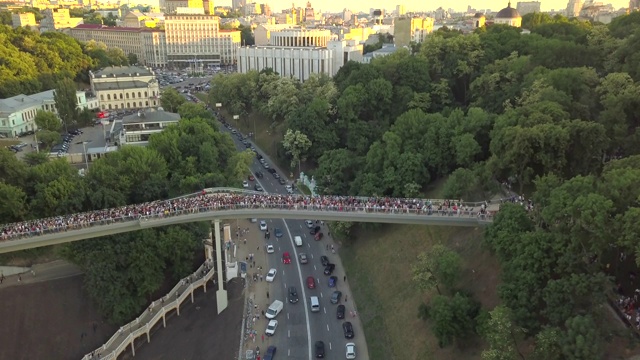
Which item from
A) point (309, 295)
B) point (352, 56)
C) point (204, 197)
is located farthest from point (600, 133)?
point (352, 56)

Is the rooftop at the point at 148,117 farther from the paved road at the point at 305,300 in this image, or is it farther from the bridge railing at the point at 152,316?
the bridge railing at the point at 152,316

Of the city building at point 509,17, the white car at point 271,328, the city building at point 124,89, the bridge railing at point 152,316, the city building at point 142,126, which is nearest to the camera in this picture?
the bridge railing at point 152,316

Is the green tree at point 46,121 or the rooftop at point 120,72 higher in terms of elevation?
the rooftop at point 120,72

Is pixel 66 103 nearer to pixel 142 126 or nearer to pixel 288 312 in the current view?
pixel 142 126

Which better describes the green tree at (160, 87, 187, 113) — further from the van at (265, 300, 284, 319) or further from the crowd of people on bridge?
the van at (265, 300, 284, 319)

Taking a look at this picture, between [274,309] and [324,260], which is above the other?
[324,260]

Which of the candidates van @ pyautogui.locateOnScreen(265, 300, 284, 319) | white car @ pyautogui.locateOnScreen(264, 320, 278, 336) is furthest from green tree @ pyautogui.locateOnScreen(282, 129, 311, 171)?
white car @ pyautogui.locateOnScreen(264, 320, 278, 336)

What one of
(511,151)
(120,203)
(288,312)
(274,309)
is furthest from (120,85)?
(511,151)

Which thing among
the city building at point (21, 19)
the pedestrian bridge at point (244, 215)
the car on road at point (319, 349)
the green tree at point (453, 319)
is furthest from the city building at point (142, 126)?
the city building at point (21, 19)
